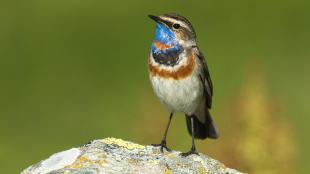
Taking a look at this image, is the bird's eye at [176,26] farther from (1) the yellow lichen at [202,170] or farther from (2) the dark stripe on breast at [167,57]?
(1) the yellow lichen at [202,170]

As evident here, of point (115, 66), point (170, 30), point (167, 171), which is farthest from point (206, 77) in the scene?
point (115, 66)

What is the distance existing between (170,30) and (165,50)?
0.22 metres

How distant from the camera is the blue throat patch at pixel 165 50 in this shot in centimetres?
1238

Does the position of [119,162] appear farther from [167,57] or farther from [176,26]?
[176,26]

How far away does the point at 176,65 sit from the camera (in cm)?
1244

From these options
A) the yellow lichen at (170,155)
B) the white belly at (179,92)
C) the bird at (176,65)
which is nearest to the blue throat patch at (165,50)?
the bird at (176,65)

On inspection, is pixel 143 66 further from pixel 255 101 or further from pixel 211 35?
pixel 255 101

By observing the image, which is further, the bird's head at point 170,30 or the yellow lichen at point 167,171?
the bird's head at point 170,30

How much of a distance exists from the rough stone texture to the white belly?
5.40ft

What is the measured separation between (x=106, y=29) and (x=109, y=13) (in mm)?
1332

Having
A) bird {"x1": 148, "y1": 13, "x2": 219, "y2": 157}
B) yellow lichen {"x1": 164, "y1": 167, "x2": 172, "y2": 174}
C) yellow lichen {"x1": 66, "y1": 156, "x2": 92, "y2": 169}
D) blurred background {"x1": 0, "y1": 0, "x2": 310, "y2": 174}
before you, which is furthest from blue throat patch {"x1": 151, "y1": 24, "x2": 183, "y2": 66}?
yellow lichen {"x1": 66, "y1": 156, "x2": 92, "y2": 169}

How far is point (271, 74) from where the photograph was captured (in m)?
22.4

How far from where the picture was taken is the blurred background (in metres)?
18.9

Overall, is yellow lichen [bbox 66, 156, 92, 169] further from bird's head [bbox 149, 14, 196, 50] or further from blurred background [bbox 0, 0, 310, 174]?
blurred background [bbox 0, 0, 310, 174]
